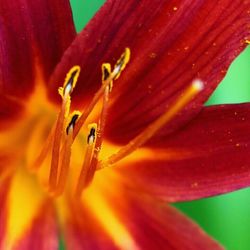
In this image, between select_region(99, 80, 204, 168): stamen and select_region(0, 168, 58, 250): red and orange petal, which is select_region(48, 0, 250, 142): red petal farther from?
select_region(0, 168, 58, 250): red and orange petal

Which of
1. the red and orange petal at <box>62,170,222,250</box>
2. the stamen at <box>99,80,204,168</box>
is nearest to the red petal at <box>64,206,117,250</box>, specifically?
the red and orange petal at <box>62,170,222,250</box>

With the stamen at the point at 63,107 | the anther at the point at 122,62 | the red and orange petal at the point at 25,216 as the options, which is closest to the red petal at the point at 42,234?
the red and orange petal at the point at 25,216

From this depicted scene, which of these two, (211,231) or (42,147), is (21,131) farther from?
(211,231)

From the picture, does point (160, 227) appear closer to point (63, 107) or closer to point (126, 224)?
point (126, 224)

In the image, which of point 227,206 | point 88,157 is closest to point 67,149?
point 88,157

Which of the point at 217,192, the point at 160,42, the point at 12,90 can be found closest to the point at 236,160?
the point at 217,192
